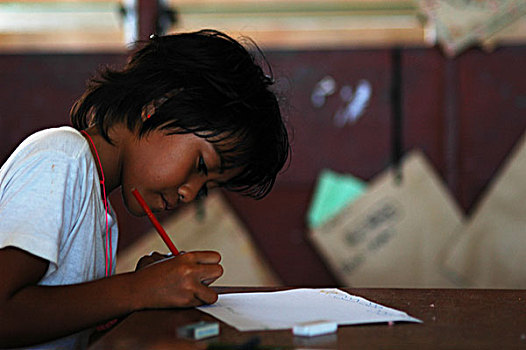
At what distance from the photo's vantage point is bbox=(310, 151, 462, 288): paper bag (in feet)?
7.22

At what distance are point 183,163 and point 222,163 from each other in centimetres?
7

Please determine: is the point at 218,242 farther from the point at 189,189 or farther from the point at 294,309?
the point at 294,309

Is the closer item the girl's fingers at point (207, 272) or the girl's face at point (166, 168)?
the girl's fingers at point (207, 272)

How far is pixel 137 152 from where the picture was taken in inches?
43.9

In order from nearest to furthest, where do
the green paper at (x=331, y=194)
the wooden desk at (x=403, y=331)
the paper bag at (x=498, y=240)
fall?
the wooden desk at (x=403, y=331) < the paper bag at (x=498, y=240) < the green paper at (x=331, y=194)

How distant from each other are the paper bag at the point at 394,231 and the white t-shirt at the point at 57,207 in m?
1.26

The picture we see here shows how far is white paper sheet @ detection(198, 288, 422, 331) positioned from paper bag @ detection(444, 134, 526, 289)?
1.18m

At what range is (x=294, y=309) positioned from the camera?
940 mm

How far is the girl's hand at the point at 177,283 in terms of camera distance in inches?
35.5

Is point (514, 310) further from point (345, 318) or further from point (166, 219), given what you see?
point (166, 219)

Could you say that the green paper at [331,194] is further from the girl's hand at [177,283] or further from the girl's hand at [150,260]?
the girl's hand at [177,283]

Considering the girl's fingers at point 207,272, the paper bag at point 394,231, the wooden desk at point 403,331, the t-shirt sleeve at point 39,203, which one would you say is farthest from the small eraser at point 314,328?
the paper bag at point 394,231

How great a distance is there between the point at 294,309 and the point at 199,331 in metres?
0.21

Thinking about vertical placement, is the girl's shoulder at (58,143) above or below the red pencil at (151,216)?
above
